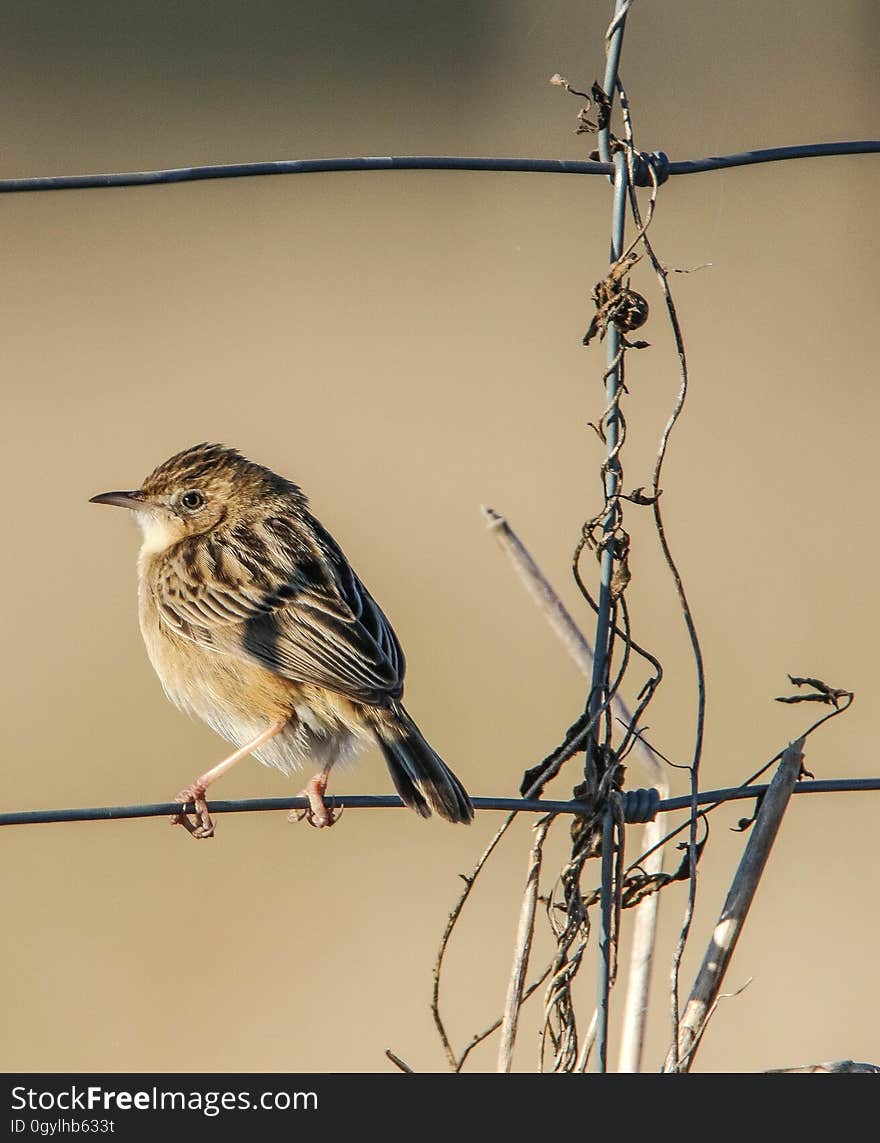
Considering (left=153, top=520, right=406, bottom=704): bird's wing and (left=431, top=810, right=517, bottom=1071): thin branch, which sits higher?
(left=153, top=520, right=406, bottom=704): bird's wing

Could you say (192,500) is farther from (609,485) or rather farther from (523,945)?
(523,945)

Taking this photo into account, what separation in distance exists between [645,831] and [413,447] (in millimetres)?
8773

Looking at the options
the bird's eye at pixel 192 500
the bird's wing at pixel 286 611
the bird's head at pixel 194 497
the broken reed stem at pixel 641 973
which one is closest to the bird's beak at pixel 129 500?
the bird's head at pixel 194 497

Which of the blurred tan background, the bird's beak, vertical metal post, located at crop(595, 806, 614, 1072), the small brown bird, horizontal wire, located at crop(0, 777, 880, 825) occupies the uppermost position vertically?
the blurred tan background

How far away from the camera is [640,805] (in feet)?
12.5

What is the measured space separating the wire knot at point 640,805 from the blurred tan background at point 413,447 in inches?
184

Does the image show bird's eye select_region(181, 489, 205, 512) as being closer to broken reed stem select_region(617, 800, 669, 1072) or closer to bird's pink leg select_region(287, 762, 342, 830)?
bird's pink leg select_region(287, 762, 342, 830)

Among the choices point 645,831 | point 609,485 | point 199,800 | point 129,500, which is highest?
point 129,500

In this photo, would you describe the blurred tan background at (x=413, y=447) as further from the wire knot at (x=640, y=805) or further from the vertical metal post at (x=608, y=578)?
the vertical metal post at (x=608, y=578)

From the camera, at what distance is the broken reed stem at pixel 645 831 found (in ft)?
13.1

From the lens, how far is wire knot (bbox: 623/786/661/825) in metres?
3.80

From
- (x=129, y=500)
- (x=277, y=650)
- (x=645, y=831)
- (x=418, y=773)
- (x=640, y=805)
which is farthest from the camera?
(x=129, y=500)

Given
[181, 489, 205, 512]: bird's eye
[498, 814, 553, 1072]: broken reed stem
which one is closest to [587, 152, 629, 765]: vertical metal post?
[498, 814, 553, 1072]: broken reed stem

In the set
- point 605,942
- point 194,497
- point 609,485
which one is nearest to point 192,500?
point 194,497
